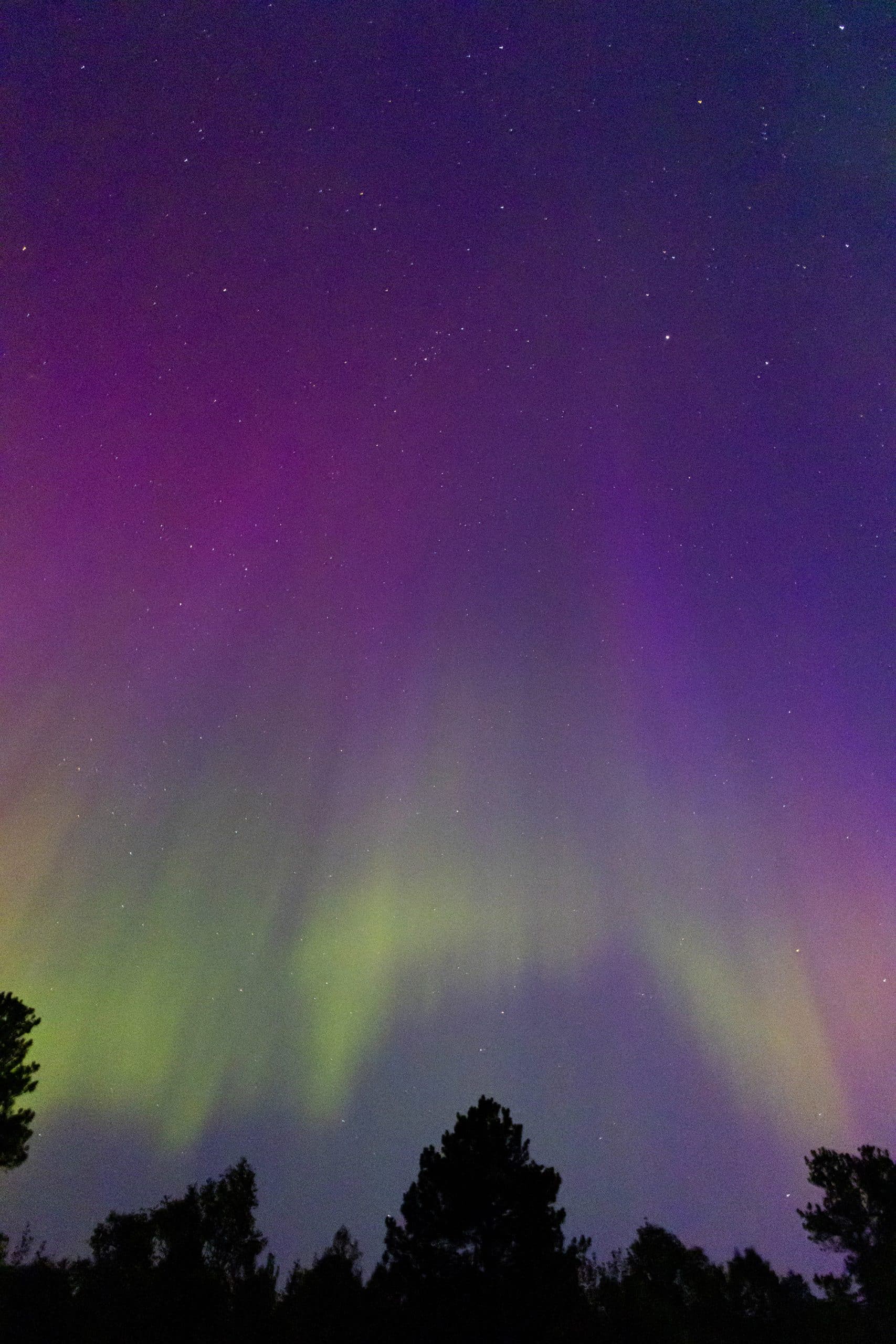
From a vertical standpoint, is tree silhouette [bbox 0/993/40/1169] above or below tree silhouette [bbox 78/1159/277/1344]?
above

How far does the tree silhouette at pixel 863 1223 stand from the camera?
1521 inches

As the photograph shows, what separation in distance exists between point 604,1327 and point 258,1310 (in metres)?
20.8

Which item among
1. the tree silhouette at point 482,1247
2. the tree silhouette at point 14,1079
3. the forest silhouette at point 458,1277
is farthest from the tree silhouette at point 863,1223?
the tree silhouette at point 14,1079

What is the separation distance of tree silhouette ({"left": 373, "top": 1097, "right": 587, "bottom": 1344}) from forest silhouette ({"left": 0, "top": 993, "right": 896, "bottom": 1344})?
0.05 metres

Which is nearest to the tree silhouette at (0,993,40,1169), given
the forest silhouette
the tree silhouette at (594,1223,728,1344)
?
the forest silhouette

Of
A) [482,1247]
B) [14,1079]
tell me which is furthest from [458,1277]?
[14,1079]

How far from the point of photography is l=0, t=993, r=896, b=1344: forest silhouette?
2736 cm

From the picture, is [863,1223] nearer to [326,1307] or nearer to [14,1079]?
[326,1307]

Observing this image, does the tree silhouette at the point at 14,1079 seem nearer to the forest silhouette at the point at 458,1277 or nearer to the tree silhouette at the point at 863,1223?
the forest silhouette at the point at 458,1277

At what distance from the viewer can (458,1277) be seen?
27.4 meters

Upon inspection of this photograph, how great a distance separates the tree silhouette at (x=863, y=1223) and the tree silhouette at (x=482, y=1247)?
22.7 m

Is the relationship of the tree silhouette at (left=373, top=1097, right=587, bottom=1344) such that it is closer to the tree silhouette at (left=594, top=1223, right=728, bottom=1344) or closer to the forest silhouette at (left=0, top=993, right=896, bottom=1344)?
the forest silhouette at (left=0, top=993, right=896, bottom=1344)

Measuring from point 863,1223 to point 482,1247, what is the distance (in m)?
28.3

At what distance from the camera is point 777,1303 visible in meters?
44.9
